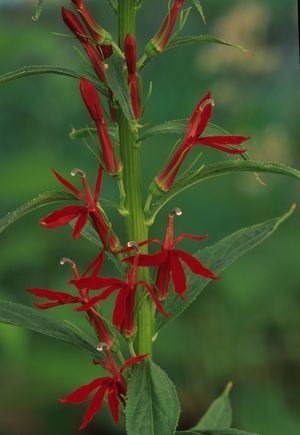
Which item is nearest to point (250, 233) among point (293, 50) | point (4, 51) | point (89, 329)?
point (89, 329)

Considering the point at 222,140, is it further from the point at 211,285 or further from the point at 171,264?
the point at 211,285

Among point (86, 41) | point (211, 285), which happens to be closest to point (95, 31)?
point (86, 41)

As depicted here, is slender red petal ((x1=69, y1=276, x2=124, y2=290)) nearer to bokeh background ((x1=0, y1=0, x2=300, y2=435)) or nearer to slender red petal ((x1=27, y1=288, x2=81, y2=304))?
slender red petal ((x1=27, y1=288, x2=81, y2=304))

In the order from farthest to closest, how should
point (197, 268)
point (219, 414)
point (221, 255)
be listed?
point (219, 414)
point (221, 255)
point (197, 268)

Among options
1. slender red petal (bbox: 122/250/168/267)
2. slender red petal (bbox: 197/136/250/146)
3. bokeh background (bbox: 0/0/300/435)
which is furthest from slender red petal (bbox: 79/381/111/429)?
bokeh background (bbox: 0/0/300/435)

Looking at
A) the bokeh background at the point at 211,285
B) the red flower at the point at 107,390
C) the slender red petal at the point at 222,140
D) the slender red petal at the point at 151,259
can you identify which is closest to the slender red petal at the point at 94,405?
the red flower at the point at 107,390

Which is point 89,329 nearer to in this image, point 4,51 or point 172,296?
point 4,51

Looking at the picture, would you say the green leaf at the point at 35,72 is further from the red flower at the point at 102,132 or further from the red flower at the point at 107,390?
the red flower at the point at 107,390
